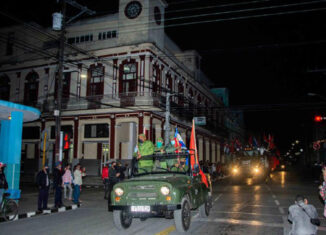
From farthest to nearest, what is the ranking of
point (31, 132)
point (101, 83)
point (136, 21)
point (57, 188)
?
point (31, 132) → point (101, 83) → point (136, 21) → point (57, 188)

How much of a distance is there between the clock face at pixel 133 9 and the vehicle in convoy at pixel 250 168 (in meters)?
16.6

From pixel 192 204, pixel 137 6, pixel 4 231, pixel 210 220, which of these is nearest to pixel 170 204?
pixel 192 204

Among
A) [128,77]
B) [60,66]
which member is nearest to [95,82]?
[128,77]

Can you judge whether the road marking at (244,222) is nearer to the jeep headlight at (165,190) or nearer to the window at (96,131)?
the jeep headlight at (165,190)

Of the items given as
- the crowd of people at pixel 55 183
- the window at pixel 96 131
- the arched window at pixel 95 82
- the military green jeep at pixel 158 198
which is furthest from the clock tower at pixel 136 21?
the military green jeep at pixel 158 198

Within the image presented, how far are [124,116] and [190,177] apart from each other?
20.7 m

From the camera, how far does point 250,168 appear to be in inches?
1093

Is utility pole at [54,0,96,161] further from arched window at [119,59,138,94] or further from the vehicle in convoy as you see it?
the vehicle in convoy

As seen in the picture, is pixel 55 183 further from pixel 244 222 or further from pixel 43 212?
pixel 244 222

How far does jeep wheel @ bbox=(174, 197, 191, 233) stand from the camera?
24.5 feet

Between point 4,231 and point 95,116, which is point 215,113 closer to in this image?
point 95,116

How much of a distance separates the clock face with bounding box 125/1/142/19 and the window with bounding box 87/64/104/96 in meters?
5.66

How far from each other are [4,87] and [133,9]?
17.6 m

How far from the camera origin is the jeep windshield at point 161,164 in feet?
29.5
